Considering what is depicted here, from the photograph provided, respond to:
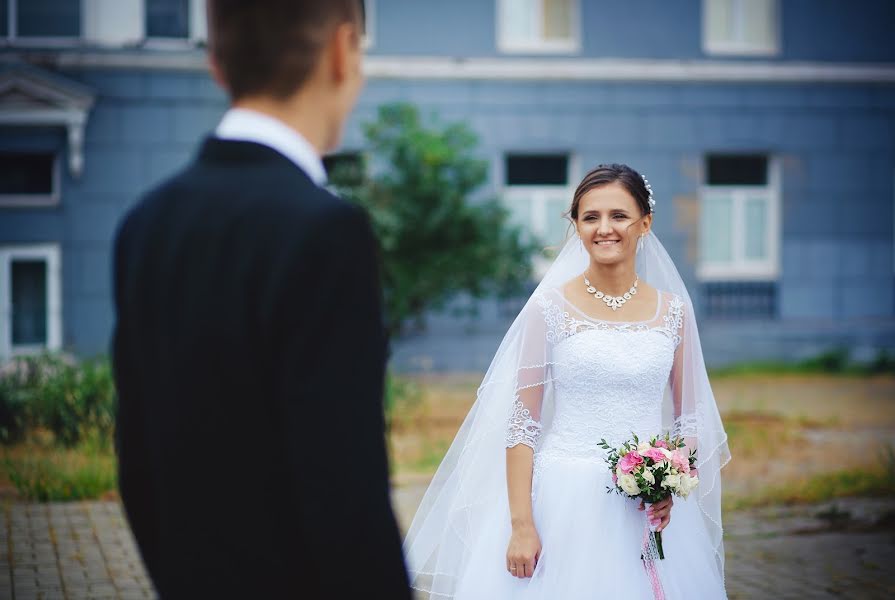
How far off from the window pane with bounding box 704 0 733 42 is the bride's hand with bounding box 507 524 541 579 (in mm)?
16109

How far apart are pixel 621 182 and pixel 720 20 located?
15.6 meters

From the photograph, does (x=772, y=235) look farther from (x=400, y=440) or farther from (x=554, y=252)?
(x=554, y=252)

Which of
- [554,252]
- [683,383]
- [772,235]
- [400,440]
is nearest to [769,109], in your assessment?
[772,235]

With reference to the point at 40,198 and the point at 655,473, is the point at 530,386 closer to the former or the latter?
the point at 655,473

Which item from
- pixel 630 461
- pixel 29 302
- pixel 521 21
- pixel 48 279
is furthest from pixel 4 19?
pixel 630 461

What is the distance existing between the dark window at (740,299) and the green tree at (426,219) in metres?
6.57

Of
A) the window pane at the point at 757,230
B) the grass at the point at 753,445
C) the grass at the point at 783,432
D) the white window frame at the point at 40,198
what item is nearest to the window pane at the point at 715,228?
the window pane at the point at 757,230

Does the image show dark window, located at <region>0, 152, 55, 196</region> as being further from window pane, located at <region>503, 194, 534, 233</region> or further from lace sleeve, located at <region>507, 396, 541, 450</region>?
lace sleeve, located at <region>507, 396, 541, 450</region>

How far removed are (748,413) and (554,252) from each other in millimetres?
8814

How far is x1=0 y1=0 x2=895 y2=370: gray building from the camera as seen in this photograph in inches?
632

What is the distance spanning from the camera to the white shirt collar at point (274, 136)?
1679 millimetres

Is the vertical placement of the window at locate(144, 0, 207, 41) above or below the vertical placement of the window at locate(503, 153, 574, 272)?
above

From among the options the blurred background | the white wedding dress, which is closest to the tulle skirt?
the white wedding dress

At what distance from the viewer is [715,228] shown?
60.5 feet
